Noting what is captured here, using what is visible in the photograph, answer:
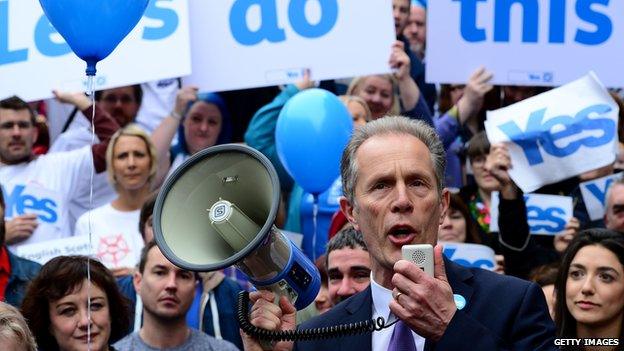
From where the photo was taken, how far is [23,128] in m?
8.88

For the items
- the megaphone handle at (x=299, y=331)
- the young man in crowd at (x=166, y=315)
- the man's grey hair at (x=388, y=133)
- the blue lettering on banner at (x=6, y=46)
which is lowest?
the young man in crowd at (x=166, y=315)

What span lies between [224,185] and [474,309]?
0.89m

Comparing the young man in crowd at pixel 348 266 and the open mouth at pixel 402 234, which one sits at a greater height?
the open mouth at pixel 402 234

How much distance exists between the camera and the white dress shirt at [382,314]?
414 cm

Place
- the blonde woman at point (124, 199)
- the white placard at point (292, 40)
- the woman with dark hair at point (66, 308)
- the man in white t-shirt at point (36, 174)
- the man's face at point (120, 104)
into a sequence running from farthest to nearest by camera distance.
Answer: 1. the man's face at point (120, 104)
2. the white placard at point (292, 40)
3. the man in white t-shirt at point (36, 174)
4. the blonde woman at point (124, 199)
5. the woman with dark hair at point (66, 308)

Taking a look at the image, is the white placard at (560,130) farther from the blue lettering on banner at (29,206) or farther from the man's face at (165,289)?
the blue lettering on banner at (29,206)

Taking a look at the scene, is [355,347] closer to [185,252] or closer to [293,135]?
[185,252]

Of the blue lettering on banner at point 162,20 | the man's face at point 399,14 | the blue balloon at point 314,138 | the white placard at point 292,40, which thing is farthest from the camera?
the man's face at point 399,14

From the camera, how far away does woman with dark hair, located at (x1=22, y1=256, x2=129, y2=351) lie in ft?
21.1

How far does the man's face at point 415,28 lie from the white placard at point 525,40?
153 cm

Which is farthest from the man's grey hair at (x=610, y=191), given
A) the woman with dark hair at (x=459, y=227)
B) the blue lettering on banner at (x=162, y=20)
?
the blue lettering on banner at (x=162, y=20)

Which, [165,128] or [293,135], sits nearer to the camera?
[293,135]

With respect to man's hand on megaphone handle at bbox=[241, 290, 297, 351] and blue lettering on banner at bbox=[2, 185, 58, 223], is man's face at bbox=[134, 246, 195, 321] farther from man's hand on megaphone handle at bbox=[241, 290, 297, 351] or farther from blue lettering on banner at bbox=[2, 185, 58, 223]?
man's hand on megaphone handle at bbox=[241, 290, 297, 351]

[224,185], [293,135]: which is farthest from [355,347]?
[293,135]
